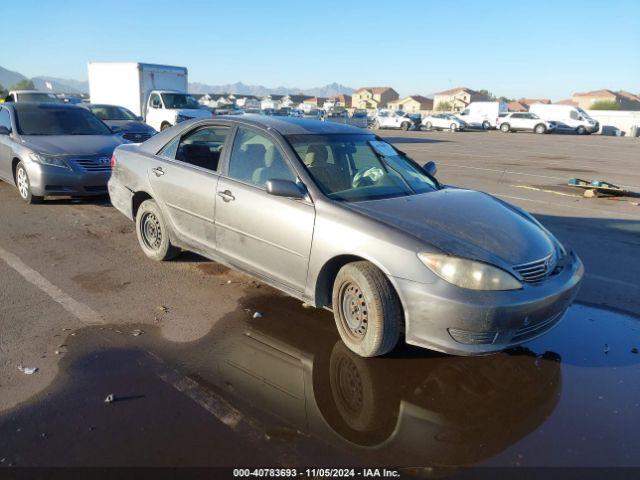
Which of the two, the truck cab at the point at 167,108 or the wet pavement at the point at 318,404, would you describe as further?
the truck cab at the point at 167,108

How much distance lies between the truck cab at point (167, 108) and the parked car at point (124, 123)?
2657 millimetres

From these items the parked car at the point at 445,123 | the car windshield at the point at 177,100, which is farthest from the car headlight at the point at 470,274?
the parked car at the point at 445,123

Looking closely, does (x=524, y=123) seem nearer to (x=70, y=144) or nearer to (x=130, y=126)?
(x=130, y=126)

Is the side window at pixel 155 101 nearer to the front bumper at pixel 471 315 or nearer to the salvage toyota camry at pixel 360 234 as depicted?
the salvage toyota camry at pixel 360 234

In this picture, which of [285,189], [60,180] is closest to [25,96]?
[60,180]

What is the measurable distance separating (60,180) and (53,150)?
1.72 ft

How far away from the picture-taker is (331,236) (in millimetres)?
3742

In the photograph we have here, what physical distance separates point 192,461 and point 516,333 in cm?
211

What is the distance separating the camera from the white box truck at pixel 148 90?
19031mm

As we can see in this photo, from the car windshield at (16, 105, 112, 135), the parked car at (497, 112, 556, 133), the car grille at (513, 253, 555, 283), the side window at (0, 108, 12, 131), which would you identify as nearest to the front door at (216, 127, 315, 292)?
the car grille at (513, 253, 555, 283)

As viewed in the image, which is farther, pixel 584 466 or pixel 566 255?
pixel 566 255

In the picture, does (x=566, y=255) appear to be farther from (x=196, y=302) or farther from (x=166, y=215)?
(x=166, y=215)

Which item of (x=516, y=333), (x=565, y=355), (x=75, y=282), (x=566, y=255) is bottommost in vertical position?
(x=75, y=282)

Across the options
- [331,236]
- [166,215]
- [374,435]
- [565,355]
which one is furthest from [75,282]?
[565,355]
